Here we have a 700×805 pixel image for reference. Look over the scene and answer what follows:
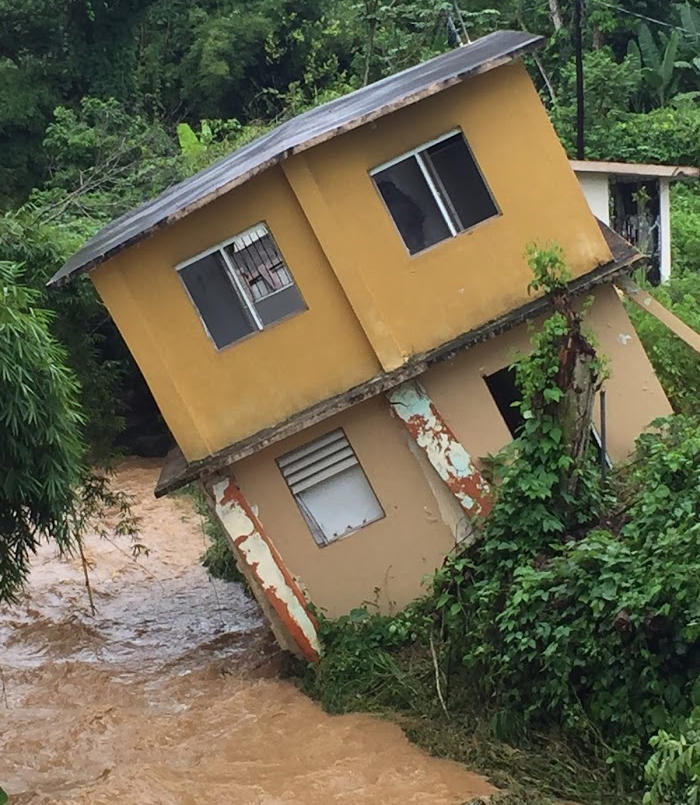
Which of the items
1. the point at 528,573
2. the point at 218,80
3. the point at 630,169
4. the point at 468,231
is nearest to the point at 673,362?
the point at 468,231

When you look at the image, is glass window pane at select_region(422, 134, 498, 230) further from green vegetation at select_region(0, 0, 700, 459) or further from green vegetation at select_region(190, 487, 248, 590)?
green vegetation at select_region(0, 0, 700, 459)

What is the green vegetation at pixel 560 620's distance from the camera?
24.5 ft

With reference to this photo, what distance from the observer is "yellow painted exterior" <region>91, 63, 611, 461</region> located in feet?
36.1

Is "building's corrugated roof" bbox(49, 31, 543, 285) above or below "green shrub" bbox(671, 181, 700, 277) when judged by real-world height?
above

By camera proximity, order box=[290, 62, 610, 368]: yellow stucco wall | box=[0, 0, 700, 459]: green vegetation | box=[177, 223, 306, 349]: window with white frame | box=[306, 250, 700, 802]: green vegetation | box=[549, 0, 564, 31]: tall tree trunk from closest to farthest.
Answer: box=[306, 250, 700, 802]: green vegetation, box=[290, 62, 610, 368]: yellow stucco wall, box=[177, 223, 306, 349]: window with white frame, box=[0, 0, 700, 459]: green vegetation, box=[549, 0, 564, 31]: tall tree trunk

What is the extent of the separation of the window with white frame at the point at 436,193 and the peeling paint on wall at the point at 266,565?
3.34 metres

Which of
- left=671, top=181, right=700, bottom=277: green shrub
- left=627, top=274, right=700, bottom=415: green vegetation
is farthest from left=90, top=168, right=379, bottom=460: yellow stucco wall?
left=671, top=181, right=700, bottom=277: green shrub

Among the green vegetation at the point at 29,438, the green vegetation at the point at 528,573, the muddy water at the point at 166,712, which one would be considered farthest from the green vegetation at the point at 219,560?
the green vegetation at the point at 29,438

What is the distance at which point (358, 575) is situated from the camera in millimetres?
11352

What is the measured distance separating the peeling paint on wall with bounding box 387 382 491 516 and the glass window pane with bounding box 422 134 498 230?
6.33ft

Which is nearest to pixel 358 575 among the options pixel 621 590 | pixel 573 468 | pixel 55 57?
pixel 573 468

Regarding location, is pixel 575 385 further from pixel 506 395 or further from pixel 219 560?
pixel 219 560

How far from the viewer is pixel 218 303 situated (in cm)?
1124

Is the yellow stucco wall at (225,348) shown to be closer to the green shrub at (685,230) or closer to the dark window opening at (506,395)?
the dark window opening at (506,395)
